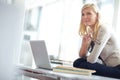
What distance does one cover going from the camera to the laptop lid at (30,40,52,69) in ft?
5.20

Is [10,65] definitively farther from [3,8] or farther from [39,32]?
[39,32]

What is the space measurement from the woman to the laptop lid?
403 millimetres

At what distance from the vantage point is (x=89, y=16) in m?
2.06

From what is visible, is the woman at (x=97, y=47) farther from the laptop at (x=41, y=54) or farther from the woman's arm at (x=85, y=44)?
the laptop at (x=41, y=54)

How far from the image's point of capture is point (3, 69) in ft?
1.77

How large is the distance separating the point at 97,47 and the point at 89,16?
52 centimetres

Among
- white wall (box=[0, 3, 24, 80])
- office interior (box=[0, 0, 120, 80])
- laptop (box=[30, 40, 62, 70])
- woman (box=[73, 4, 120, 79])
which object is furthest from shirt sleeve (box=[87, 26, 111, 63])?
office interior (box=[0, 0, 120, 80])

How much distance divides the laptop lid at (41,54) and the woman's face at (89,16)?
691 mm

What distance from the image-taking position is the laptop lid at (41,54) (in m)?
1.59

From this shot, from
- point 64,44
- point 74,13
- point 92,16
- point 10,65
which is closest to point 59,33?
point 64,44

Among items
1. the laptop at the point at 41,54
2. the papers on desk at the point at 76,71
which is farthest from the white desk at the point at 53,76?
the laptop at the point at 41,54

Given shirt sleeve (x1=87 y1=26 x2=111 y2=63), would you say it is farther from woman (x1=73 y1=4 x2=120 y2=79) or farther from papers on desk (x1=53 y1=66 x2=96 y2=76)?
papers on desk (x1=53 y1=66 x2=96 y2=76)

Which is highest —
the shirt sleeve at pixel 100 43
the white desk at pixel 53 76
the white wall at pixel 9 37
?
the white wall at pixel 9 37

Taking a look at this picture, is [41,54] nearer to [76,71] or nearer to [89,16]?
[76,71]
